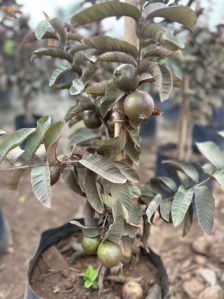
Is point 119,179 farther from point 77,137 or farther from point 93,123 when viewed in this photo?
point 77,137

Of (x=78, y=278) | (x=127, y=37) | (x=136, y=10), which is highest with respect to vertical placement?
(x=136, y=10)

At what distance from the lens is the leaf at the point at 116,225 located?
939 mm

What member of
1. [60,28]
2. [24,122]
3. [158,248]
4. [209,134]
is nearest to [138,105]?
[60,28]

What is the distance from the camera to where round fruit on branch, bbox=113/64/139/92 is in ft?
2.85

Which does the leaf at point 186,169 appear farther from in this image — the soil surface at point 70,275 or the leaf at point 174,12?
the leaf at point 174,12

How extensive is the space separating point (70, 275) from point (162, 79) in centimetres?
77

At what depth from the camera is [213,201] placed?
101 cm

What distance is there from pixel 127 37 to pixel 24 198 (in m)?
1.46

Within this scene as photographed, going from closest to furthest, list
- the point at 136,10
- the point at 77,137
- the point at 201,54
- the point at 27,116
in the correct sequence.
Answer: the point at 136,10 < the point at 77,137 < the point at 201,54 < the point at 27,116

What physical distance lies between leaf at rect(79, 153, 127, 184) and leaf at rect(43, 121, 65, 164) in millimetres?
77

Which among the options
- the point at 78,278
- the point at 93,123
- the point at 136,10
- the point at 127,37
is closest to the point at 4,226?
the point at 78,278

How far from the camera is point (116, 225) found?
Result: 94cm

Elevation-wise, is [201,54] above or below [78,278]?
above

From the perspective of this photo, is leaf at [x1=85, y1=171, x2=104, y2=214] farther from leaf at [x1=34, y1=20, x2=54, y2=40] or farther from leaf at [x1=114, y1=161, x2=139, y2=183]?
leaf at [x1=34, y1=20, x2=54, y2=40]
